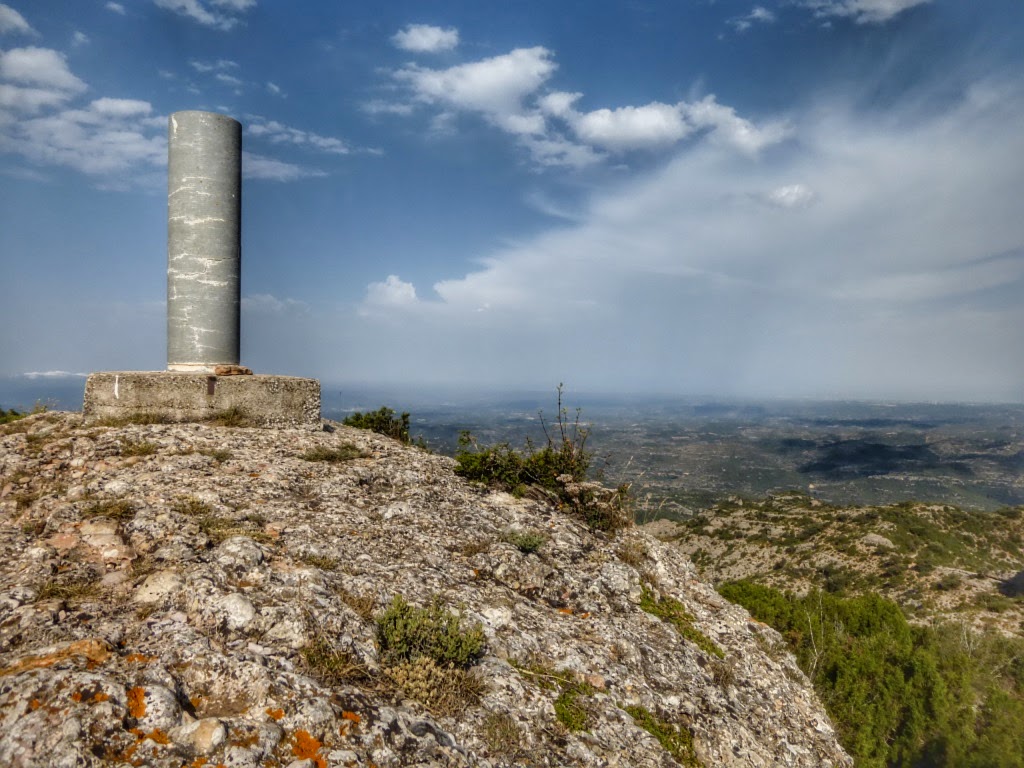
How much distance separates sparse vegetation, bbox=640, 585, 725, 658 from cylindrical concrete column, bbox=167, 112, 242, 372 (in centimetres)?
996

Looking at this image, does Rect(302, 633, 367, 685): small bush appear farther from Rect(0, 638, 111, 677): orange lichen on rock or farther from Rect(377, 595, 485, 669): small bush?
Rect(0, 638, 111, 677): orange lichen on rock

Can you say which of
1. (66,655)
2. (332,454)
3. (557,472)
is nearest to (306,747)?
(66,655)

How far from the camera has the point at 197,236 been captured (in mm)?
12211

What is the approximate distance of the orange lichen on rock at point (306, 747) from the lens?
3.90 meters

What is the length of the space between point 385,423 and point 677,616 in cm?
937

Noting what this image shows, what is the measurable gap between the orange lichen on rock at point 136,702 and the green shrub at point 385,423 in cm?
1064

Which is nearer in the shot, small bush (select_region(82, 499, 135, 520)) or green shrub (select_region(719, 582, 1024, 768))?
small bush (select_region(82, 499, 135, 520))

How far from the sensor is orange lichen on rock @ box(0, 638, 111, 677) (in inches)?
160

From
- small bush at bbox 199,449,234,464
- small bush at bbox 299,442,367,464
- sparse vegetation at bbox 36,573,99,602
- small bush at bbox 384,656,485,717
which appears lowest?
small bush at bbox 384,656,485,717

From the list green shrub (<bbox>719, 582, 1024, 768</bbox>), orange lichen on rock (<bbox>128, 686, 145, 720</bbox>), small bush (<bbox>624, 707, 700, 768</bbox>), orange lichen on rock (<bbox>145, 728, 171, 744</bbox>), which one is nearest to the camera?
orange lichen on rock (<bbox>145, 728, 171, 744</bbox>)

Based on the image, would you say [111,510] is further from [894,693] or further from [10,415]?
[894,693]

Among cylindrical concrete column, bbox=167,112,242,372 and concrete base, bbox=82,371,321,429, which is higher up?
cylindrical concrete column, bbox=167,112,242,372

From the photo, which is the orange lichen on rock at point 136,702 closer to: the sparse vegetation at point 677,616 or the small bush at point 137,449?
the small bush at point 137,449

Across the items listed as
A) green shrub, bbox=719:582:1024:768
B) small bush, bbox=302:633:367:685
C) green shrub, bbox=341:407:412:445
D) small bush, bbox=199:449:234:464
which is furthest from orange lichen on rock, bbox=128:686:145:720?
green shrub, bbox=719:582:1024:768
